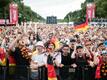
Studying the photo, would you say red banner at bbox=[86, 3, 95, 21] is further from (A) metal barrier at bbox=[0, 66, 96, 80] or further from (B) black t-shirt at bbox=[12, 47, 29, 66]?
(A) metal barrier at bbox=[0, 66, 96, 80]

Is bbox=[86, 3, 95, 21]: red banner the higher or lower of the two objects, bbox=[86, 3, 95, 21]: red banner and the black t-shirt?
the lower

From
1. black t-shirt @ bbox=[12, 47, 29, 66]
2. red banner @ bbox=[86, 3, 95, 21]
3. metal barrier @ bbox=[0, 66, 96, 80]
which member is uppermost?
black t-shirt @ bbox=[12, 47, 29, 66]

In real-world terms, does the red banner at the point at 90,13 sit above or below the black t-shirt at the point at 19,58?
below

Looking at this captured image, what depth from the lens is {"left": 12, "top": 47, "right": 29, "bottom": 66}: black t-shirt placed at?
55.6 feet

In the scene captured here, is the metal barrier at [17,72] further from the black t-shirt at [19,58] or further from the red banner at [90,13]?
the red banner at [90,13]

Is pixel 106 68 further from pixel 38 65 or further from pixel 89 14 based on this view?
pixel 89 14

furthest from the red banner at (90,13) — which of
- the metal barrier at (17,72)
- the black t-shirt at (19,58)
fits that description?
the metal barrier at (17,72)

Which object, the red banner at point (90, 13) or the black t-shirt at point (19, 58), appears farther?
the red banner at point (90, 13)

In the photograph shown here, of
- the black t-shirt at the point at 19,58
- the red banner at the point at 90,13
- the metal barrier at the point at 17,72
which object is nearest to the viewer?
the metal barrier at the point at 17,72

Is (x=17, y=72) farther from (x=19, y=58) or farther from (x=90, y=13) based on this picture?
(x=90, y=13)

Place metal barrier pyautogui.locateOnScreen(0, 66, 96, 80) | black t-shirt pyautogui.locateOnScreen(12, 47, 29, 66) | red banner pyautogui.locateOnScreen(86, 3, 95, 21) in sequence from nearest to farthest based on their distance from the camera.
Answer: metal barrier pyautogui.locateOnScreen(0, 66, 96, 80), black t-shirt pyautogui.locateOnScreen(12, 47, 29, 66), red banner pyautogui.locateOnScreen(86, 3, 95, 21)

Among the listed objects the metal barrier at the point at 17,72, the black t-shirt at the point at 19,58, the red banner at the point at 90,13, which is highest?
the black t-shirt at the point at 19,58

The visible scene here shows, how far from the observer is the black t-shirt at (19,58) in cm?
1695

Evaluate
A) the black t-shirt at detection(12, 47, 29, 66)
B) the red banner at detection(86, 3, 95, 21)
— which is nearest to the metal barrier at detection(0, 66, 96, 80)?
the black t-shirt at detection(12, 47, 29, 66)
